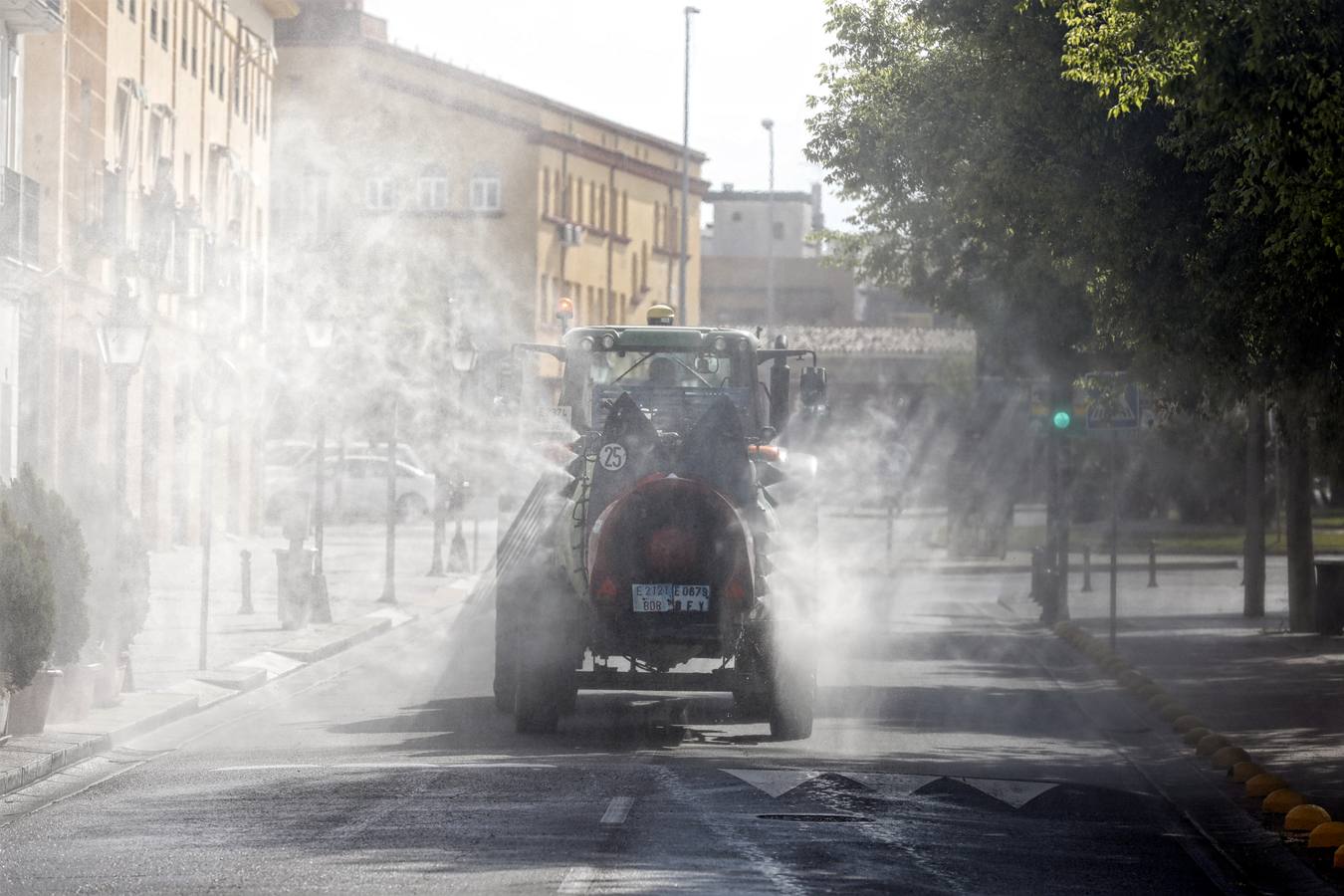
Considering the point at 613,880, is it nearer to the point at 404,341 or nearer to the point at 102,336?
the point at 102,336

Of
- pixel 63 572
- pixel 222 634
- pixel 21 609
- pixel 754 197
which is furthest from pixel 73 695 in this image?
pixel 754 197

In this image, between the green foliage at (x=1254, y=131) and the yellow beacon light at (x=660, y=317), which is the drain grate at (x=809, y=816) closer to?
the green foliage at (x=1254, y=131)

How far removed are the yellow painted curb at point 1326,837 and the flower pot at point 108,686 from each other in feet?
27.5

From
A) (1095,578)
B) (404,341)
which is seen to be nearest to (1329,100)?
(1095,578)

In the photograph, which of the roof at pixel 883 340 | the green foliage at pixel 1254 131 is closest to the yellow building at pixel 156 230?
the green foliage at pixel 1254 131

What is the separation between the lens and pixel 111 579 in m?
16.4

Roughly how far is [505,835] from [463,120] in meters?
65.7

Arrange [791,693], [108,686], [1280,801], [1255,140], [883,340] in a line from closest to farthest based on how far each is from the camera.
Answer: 1. [1255,140]
2. [1280,801]
3. [791,693]
4. [108,686]
5. [883,340]

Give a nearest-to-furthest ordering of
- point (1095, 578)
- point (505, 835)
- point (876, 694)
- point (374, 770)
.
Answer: point (505, 835), point (374, 770), point (876, 694), point (1095, 578)

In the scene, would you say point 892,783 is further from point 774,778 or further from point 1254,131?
point 1254,131

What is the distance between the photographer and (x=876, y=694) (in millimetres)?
18422

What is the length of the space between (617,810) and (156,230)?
99.7 feet

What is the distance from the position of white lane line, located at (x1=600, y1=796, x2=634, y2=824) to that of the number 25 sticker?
3.61 metres

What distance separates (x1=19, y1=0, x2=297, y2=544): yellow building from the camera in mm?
33906
